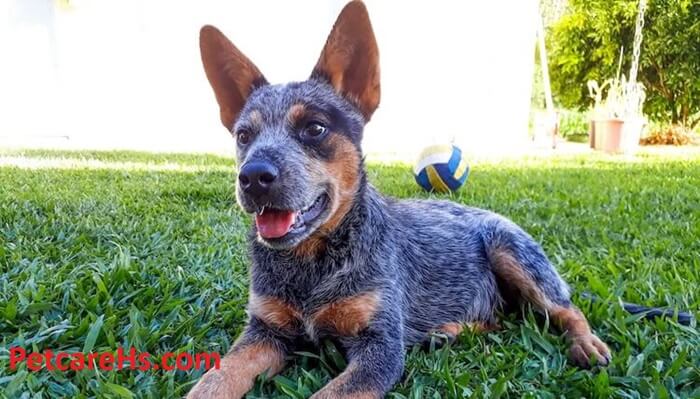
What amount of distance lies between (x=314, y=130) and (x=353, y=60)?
0.45 metres

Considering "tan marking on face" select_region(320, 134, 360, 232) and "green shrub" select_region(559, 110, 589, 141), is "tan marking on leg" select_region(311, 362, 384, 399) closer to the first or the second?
"tan marking on face" select_region(320, 134, 360, 232)

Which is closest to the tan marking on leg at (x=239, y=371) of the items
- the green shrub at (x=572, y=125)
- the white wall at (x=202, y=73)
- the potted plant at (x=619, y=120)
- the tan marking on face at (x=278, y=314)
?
the tan marking on face at (x=278, y=314)

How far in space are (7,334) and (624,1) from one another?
16697 mm

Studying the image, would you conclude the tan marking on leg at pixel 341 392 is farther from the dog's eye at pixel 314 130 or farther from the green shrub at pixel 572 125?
the green shrub at pixel 572 125

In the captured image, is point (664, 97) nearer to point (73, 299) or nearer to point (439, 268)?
point (439, 268)

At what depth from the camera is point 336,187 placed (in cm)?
243

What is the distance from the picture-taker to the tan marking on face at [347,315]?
2.31m

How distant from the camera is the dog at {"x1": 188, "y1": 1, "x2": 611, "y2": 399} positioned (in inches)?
87.1

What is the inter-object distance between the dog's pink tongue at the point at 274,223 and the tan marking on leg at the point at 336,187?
0.20 meters

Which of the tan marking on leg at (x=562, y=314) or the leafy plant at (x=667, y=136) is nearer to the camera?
the tan marking on leg at (x=562, y=314)

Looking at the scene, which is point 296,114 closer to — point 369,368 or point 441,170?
point 369,368

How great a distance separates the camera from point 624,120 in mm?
12375

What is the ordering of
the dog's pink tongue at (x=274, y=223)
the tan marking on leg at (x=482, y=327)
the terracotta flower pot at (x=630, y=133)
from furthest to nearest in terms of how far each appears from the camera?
the terracotta flower pot at (x=630, y=133), the tan marking on leg at (x=482, y=327), the dog's pink tongue at (x=274, y=223)

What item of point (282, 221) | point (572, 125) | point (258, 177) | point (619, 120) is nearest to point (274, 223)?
point (282, 221)
